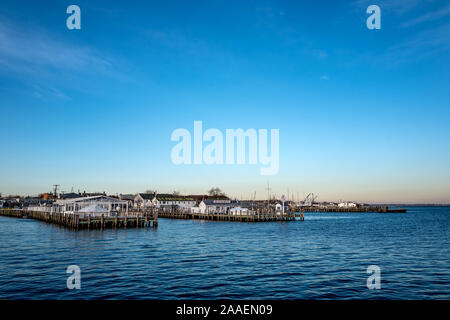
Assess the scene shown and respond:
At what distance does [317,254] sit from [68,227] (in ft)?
139

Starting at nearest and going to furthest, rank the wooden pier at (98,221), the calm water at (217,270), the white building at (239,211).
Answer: the calm water at (217,270) → the wooden pier at (98,221) → the white building at (239,211)

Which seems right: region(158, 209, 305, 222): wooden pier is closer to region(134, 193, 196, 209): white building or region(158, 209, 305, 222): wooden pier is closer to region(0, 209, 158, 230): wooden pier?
region(134, 193, 196, 209): white building

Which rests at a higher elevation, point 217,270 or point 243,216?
point 217,270

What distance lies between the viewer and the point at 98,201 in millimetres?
70188

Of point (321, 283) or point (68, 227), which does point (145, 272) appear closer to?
point (321, 283)

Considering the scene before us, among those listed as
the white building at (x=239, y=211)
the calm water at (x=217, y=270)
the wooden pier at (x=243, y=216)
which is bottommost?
the wooden pier at (x=243, y=216)

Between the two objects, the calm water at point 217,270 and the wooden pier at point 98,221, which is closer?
the calm water at point 217,270

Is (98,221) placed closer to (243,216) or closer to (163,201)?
(243,216)

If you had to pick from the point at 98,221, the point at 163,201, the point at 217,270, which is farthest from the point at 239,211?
the point at 217,270

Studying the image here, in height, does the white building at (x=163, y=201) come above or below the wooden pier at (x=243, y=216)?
above

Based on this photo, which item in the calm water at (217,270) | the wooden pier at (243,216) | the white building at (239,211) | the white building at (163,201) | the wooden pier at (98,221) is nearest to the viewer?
the calm water at (217,270)

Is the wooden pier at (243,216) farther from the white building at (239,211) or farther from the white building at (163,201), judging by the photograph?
the white building at (163,201)

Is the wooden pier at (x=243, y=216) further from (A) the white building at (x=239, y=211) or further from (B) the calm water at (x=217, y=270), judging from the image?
(B) the calm water at (x=217, y=270)

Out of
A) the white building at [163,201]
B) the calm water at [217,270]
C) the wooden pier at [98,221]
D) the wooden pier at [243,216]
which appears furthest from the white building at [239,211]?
the calm water at [217,270]
